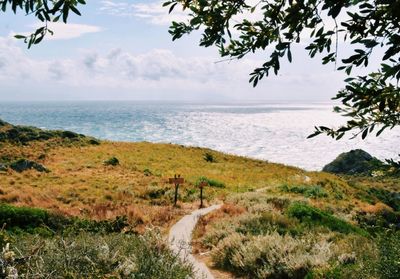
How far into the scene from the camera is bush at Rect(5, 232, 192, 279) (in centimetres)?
689

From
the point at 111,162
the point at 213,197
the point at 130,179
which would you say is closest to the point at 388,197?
the point at 213,197

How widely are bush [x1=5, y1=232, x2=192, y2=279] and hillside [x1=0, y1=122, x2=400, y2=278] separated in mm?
2068

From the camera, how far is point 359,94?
290cm

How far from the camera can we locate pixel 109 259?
8.00m

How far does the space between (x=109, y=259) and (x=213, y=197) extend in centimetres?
1752

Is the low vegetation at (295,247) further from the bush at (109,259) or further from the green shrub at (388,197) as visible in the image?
the green shrub at (388,197)

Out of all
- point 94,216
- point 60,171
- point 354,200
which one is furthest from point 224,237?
point 60,171

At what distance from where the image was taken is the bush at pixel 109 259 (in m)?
6.89

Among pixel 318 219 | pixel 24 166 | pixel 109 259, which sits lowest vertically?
pixel 24 166

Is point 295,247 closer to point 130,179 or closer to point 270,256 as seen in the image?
point 270,256

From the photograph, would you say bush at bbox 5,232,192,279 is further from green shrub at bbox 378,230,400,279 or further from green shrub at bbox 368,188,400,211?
green shrub at bbox 368,188,400,211

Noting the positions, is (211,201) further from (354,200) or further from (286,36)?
(286,36)

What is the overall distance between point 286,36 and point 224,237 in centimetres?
1054

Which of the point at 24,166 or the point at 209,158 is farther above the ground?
the point at 24,166
